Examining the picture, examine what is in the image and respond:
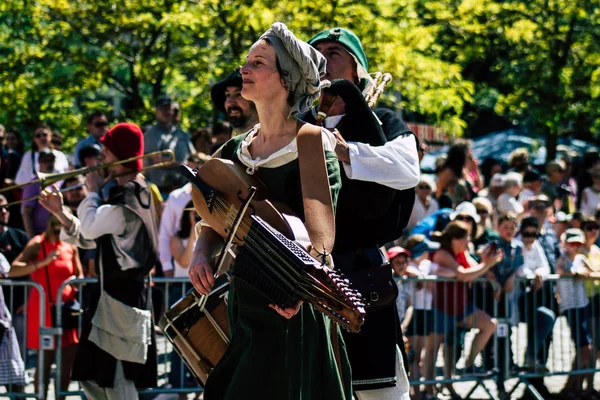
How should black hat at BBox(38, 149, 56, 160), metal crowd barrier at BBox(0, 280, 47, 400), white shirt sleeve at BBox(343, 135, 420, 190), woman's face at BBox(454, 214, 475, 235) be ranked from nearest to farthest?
white shirt sleeve at BBox(343, 135, 420, 190)
metal crowd barrier at BBox(0, 280, 47, 400)
woman's face at BBox(454, 214, 475, 235)
black hat at BBox(38, 149, 56, 160)

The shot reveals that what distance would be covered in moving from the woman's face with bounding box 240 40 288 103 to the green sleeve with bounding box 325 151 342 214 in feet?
0.99

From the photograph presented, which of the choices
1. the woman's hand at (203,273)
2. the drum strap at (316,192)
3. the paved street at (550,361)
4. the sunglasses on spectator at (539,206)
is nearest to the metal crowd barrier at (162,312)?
the paved street at (550,361)

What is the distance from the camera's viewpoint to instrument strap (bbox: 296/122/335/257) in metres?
4.18

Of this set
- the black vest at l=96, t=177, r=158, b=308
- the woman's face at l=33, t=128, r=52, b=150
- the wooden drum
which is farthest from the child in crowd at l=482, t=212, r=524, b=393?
the woman's face at l=33, t=128, r=52, b=150

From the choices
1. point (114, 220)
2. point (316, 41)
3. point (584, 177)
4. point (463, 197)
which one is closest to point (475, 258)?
point (463, 197)

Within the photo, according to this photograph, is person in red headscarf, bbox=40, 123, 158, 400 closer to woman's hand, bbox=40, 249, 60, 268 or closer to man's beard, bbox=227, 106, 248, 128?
man's beard, bbox=227, 106, 248, 128

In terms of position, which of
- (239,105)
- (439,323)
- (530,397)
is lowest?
(530,397)

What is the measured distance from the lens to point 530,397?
9453 millimetres

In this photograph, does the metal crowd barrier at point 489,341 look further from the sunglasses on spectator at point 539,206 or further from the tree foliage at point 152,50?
the tree foliage at point 152,50

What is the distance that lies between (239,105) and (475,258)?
3554 millimetres

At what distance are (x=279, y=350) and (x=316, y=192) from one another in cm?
59

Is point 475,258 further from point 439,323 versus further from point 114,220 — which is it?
point 114,220

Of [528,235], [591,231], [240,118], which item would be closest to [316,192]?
[240,118]

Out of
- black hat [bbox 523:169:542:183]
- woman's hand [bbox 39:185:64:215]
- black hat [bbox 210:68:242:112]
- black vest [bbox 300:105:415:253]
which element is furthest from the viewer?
black hat [bbox 523:169:542:183]
